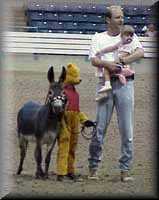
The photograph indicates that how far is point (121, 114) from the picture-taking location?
228 inches

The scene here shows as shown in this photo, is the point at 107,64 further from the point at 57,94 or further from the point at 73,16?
the point at 73,16

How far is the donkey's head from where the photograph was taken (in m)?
5.57

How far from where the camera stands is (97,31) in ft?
19.3

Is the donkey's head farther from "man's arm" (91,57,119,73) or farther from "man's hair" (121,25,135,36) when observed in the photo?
"man's hair" (121,25,135,36)

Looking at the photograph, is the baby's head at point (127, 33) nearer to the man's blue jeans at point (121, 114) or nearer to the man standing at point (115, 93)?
the man standing at point (115, 93)

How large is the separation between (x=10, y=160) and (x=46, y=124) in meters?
0.59

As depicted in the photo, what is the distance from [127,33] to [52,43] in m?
1.59

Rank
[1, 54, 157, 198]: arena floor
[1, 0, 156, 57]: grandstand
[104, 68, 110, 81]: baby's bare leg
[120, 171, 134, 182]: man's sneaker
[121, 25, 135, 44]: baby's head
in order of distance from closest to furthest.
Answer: [1, 0, 156, 57]: grandstand → [1, 54, 157, 198]: arena floor → [121, 25, 135, 44]: baby's head → [104, 68, 110, 81]: baby's bare leg → [120, 171, 134, 182]: man's sneaker

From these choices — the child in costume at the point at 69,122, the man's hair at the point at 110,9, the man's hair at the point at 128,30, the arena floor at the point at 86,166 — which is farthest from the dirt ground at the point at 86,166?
the man's hair at the point at 110,9

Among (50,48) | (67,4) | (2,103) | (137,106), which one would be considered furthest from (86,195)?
(137,106)

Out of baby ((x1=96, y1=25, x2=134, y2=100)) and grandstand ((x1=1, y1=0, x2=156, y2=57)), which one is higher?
grandstand ((x1=1, y1=0, x2=156, y2=57))

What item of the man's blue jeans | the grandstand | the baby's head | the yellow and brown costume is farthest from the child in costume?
the baby's head

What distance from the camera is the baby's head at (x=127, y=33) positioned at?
5.52 metres

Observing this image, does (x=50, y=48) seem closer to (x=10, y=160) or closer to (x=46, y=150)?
(x=46, y=150)
